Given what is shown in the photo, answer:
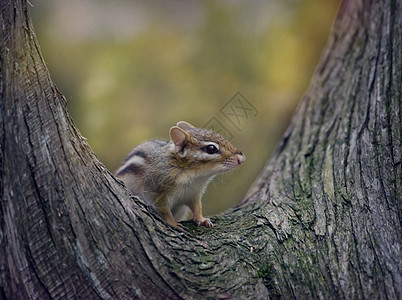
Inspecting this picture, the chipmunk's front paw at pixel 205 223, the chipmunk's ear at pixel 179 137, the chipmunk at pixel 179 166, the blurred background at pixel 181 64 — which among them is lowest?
the chipmunk's front paw at pixel 205 223

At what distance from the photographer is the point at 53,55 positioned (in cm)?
668

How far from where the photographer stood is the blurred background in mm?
6324

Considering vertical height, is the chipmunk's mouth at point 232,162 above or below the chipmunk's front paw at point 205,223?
above

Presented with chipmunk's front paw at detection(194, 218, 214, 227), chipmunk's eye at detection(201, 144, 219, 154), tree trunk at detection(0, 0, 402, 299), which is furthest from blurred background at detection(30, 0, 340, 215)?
chipmunk's front paw at detection(194, 218, 214, 227)

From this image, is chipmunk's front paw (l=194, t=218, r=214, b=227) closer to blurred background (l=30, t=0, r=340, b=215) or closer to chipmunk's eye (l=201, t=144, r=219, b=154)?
chipmunk's eye (l=201, t=144, r=219, b=154)

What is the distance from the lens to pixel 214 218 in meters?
4.16

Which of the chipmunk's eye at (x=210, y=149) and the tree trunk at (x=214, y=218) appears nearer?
the tree trunk at (x=214, y=218)

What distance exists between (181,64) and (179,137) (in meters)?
2.67

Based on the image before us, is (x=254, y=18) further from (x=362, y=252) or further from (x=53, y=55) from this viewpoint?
(x=362, y=252)

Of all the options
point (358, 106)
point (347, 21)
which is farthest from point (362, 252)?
point (347, 21)

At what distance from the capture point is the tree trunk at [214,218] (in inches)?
105

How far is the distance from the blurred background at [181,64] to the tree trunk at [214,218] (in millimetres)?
1804

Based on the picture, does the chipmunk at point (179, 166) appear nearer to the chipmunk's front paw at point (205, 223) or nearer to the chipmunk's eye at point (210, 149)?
the chipmunk's eye at point (210, 149)

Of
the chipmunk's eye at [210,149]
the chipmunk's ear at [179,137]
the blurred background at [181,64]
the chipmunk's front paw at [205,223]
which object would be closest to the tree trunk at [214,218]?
the chipmunk's front paw at [205,223]
